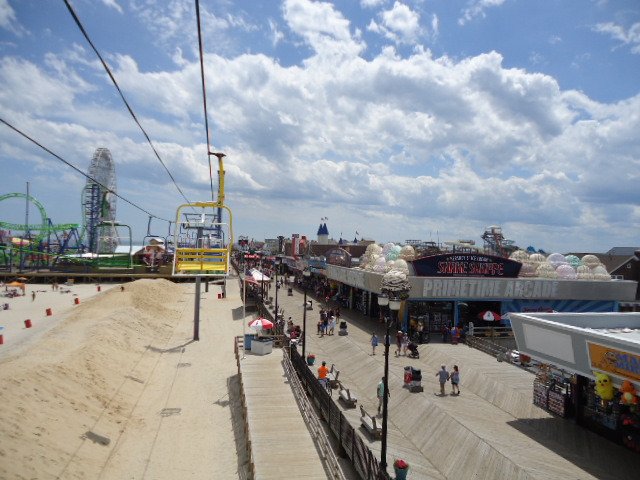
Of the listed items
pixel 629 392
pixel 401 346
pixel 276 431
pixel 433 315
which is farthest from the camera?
pixel 433 315

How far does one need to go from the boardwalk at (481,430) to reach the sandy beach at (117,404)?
5.66 metres

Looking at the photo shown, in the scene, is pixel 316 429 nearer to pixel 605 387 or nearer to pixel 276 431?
pixel 276 431

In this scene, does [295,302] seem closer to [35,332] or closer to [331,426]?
[35,332]

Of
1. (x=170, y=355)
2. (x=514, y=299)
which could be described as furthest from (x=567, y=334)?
(x=170, y=355)

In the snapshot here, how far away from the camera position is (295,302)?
4403cm

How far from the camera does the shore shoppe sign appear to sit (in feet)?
101

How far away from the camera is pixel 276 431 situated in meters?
13.4

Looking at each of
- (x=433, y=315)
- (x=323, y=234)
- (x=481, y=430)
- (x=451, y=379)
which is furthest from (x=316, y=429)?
(x=323, y=234)

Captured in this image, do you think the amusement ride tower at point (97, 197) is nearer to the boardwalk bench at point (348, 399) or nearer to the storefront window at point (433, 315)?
the storefront window at point (433, 315)

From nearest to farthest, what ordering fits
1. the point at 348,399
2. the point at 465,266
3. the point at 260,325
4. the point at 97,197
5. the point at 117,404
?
the point at 348,399
the point at 117,404
the point at 260,325
the point at 465,266
the point at 97,197

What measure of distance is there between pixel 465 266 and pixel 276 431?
22.5 meters

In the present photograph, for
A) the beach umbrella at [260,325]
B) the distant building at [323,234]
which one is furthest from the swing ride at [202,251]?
the distant building at [323,234]

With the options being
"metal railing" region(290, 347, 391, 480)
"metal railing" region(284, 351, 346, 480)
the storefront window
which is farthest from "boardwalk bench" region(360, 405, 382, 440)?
the storefront window

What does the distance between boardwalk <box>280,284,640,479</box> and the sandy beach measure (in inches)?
223
